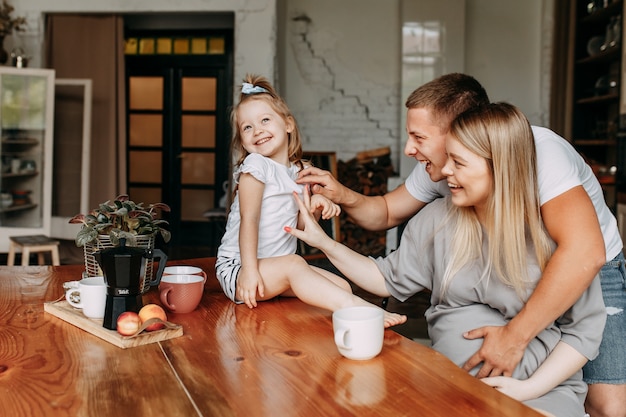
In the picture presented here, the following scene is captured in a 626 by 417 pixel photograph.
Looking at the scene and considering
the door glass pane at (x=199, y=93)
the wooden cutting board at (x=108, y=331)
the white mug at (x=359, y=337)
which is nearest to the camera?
the white mug at (x=359, y=337)

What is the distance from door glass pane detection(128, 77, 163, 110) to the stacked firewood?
8.76 ft

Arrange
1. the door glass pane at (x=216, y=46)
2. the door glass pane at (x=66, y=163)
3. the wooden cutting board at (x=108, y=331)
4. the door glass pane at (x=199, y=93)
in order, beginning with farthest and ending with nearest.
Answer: the door glass pane at (x=199, y=93)
the door glass pane at (x=216, y=46)
the door glass pane at (x=66, y=163)
the wooden cutting board at (x=108, y=331)

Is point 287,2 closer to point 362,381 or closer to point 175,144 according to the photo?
point 175,144

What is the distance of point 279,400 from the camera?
3.53 feet

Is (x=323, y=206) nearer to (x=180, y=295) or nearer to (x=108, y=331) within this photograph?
(x=180, y=295)

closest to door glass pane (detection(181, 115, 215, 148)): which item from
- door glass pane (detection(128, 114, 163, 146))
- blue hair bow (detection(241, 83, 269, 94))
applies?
door glass pane (detection(128, 114, 163, 146))

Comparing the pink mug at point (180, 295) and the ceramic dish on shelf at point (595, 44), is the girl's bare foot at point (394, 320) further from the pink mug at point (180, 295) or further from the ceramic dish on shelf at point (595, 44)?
the ceramic dish on shelf at point (595, 44)

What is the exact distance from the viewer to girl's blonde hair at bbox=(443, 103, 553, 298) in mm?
1525

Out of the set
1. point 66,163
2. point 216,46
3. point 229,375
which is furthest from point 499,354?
point 216,46

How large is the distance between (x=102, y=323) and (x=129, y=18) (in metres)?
6.78

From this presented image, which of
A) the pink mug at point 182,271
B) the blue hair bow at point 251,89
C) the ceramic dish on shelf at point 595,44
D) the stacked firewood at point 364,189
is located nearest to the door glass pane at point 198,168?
the stacked firewood at point 364,189

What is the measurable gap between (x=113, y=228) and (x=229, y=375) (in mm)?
777

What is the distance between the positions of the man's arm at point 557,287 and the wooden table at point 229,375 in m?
0.24

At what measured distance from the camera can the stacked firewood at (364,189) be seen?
6719 millimetres
